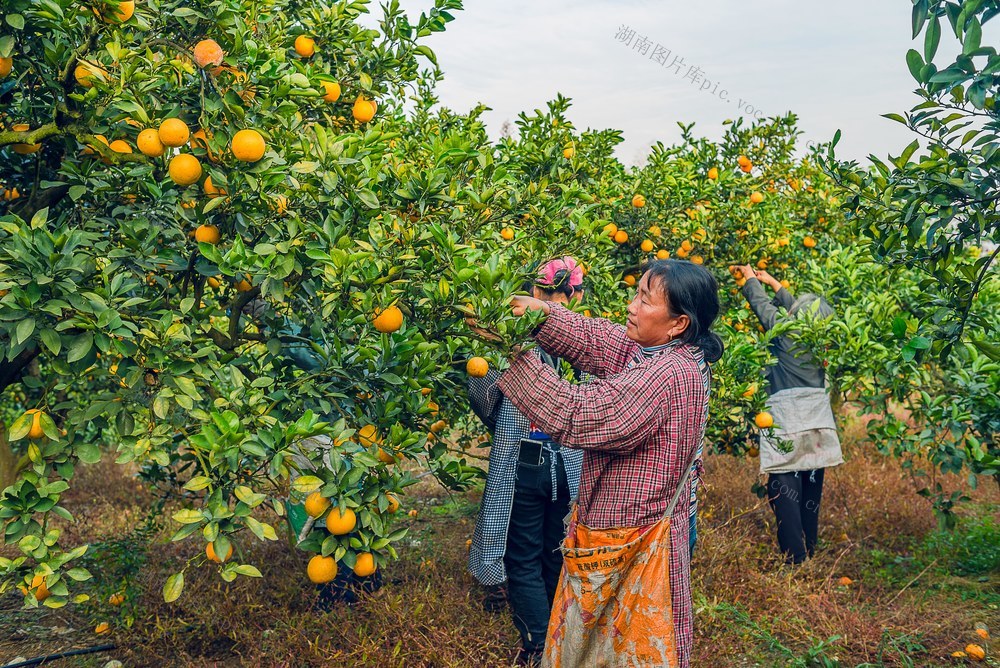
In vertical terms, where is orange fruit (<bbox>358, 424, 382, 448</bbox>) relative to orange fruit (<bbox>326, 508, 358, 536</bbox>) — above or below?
above

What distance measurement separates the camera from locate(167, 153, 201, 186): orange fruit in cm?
178

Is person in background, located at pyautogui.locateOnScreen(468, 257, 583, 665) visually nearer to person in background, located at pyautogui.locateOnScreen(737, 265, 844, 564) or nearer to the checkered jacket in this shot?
the checkered jacket

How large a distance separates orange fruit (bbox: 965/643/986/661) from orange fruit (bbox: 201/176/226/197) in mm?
3220

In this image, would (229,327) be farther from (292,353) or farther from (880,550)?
(880,550)

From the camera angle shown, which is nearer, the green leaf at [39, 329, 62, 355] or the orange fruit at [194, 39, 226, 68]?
the green leaf at [39, 329, 62, 355]

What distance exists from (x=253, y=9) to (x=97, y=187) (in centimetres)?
64

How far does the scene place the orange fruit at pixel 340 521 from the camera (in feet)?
5.64

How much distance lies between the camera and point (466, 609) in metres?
3.19

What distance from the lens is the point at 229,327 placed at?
2.34m

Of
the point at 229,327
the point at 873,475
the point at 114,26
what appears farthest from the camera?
the point at 873,475

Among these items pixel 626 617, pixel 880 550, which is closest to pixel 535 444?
pixel 626 617

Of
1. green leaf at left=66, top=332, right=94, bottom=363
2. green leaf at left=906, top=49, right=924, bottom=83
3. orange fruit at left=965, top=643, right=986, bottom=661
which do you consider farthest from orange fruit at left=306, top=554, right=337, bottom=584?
orange fruit at left=965, top=643, right=986, bottom=661

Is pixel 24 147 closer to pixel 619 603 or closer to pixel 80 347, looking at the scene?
pixel 80 347

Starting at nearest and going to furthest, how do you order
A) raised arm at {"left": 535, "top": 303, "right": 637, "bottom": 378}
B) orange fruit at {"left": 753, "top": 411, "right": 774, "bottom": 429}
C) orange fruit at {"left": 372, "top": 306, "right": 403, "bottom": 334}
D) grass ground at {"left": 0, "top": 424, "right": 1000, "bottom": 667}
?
orange fruit at {"left": 372, "top": 306, "right": 403, "bottom": 334} → raised arm at {"left": 535, "top": 303, "right": 637, "bottom": 378} → grass ground at {"left": 0, "top": 424, "right": 1000, "bottom": 667} → orange fruit at {"left": 753, "top": 411, "right": 774, "bottom": 429}
